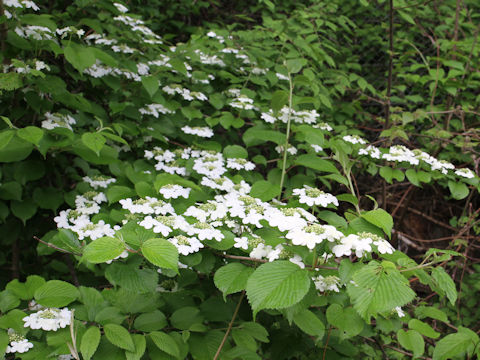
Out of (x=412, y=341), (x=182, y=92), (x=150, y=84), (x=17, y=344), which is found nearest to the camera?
(x=17, y=344)

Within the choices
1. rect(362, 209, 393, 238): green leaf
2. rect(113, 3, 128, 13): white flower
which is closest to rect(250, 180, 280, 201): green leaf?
rect(362, 209, 393, 238): green leaf

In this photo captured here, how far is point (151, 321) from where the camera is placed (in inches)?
47.5

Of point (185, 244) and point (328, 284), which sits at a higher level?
point (185, 244)

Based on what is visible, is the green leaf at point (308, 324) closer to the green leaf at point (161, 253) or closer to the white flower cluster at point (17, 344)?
the green leaf at point (161, 253)

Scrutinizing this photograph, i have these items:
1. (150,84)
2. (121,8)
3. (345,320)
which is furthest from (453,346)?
(121,8)

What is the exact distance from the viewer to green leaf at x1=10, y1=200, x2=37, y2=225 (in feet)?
5.90

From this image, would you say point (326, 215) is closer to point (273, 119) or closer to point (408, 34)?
point (273, 119)

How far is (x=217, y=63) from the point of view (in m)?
2.61

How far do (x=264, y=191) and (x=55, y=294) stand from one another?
30.8 inches

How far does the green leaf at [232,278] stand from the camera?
0.98 metres

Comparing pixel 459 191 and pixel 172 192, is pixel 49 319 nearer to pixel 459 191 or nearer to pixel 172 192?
pixel 172 192

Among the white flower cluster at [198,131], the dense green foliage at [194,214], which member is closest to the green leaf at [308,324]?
the dense green foliage at [194,214]

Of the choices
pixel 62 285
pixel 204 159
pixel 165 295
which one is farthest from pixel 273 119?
pixel 62 285

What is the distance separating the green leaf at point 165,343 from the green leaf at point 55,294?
0.94 feet
